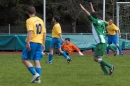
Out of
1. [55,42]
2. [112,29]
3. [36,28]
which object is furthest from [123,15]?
[36,28]

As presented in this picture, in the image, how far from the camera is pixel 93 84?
10688mm

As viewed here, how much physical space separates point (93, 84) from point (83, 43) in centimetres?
1836

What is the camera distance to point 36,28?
35.9 ft

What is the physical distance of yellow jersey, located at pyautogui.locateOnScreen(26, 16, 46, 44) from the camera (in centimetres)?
1080

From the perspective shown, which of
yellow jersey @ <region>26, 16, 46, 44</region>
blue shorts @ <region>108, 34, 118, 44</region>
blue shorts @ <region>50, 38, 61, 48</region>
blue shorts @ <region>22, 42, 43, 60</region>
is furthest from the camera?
blue shorts @ <region>108, 34, 118, 44</region>

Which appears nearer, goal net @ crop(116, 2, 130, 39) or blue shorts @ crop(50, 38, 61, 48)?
blue shorts @ crop(50, 38, 61, 48)

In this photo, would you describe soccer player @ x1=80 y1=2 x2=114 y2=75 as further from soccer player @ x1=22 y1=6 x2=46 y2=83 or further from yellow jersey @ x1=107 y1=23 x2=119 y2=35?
yellow jersey @ x1=107 y1=23 x2=119 y2=35

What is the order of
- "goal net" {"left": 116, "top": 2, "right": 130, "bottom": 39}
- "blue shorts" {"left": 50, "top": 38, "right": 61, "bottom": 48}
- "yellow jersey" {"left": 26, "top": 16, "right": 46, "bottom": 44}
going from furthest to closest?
"goal net" {"left": 116, "top": 2, "right": 130, "bottom": 39} → "blue shorts" {"left": 50, "top": 38, "right": 61, "bottom": 48} → "yellow jersey" {"left": 26, "top": 16, "right": 46, "bottom": 44}

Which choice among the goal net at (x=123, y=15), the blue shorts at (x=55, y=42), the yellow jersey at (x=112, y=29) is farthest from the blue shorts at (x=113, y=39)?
the blue shorts at (x=55, y=42)

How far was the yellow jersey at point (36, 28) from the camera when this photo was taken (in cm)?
1080

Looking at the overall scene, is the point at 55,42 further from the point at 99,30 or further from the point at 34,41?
the point at 34,41

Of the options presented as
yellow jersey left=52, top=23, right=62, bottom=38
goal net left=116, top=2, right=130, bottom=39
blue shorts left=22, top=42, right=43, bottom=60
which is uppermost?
goal net left=116, top=2, right=130, bottom=39

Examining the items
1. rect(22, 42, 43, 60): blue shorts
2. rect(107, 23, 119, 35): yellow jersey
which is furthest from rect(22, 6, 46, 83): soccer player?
rect(107, 23, 119, 35): yellow jersey

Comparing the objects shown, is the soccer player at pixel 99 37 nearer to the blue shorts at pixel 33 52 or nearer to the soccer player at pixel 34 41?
the soccer player at pixel 34 41
